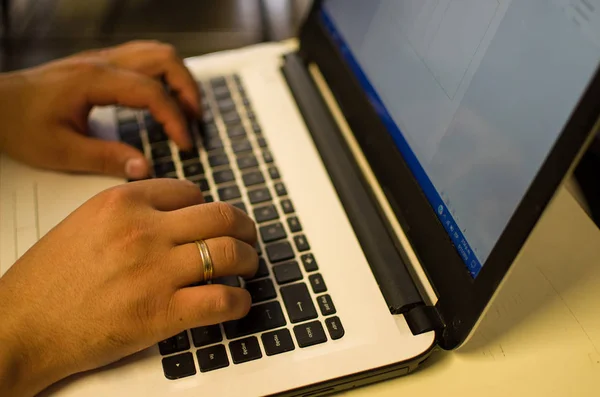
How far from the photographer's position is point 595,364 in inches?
19.9

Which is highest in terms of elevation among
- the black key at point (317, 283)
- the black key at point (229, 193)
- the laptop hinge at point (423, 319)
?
the laptop hinge at point (423, 319)

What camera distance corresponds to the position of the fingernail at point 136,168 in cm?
63


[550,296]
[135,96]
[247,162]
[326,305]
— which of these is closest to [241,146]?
[247,162]

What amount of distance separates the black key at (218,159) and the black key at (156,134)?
2.6 inches

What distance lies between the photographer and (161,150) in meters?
0.68

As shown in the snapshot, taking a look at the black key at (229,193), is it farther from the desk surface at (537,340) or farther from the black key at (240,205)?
the desk surface at (537,340)

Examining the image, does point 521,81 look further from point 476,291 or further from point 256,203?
point 256,203

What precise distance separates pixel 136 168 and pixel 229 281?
0.57 feet

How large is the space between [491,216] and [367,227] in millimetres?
155

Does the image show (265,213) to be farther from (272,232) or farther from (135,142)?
(135,142)

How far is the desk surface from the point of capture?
495mm

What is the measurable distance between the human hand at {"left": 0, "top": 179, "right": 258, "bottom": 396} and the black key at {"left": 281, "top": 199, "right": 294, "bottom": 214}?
0.29ft

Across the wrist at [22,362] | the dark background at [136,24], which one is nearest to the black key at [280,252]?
the wrist at [22,362]

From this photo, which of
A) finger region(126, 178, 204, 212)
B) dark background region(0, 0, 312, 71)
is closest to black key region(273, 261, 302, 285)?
finger region(126, 178, 204, 212)
